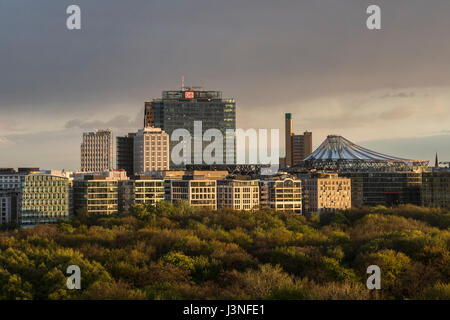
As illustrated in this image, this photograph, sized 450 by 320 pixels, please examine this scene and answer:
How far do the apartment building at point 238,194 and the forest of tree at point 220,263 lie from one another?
27729 millimetres

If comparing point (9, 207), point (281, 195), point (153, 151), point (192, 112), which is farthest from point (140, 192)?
point (192, 112)

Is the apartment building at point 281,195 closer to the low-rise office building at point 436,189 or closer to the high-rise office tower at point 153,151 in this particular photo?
the low-rise office building at point 436,189

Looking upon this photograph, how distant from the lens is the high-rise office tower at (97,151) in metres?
151

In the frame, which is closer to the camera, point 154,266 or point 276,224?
point 154,266

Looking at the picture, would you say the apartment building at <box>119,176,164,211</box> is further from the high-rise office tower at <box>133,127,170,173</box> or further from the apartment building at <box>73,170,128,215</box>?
the high-rise office tower at <box>133,127,170,173</box>

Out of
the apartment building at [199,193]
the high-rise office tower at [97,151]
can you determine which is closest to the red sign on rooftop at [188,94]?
the high-rise office tower at [97,151]

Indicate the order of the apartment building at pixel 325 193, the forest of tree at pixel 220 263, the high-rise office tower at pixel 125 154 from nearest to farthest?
the forest of tree at pixel 220 263
the apartment building at pixel 325 193
the high-rise office tower at pixel 125 154

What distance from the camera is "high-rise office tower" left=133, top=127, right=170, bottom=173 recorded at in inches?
5034

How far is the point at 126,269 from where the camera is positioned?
44.4m

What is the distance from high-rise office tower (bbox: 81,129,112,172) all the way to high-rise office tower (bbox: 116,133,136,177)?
15.3 m
